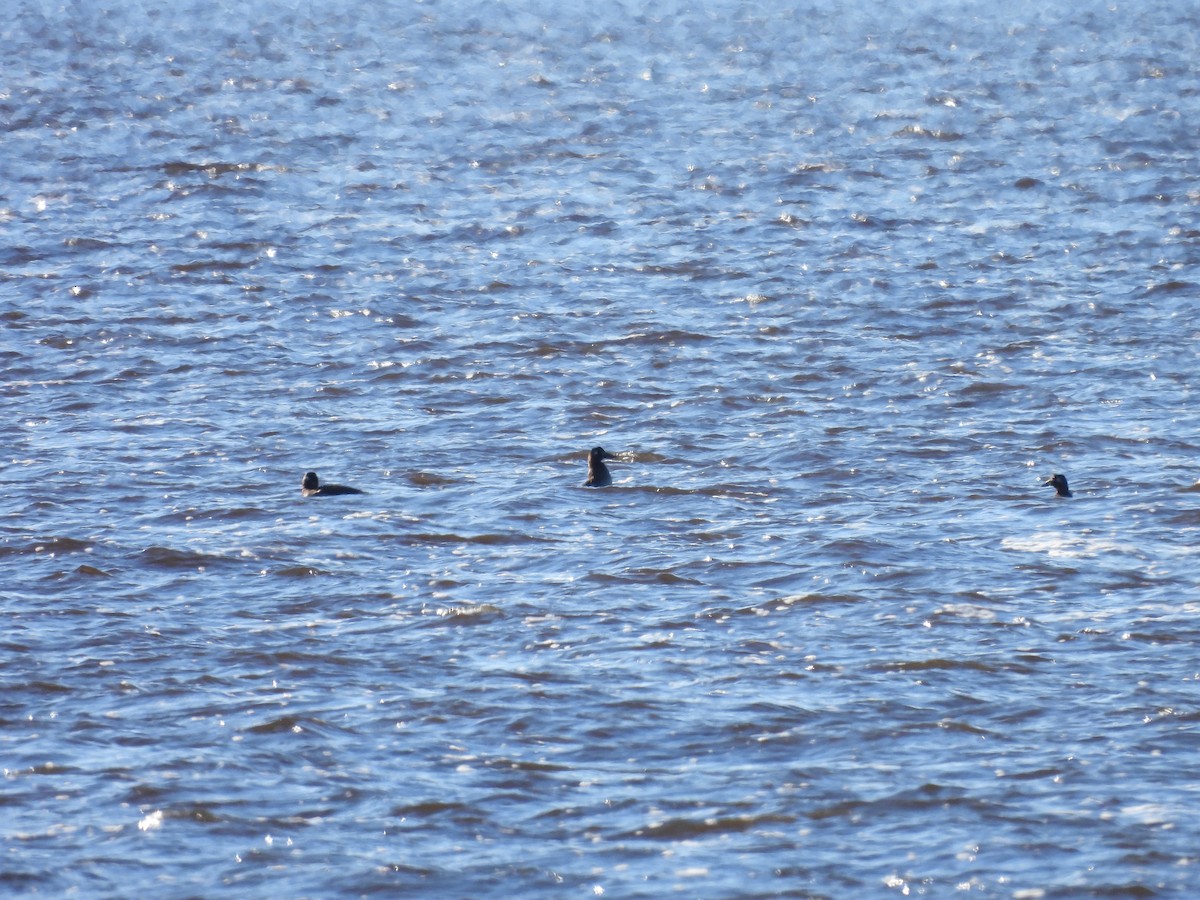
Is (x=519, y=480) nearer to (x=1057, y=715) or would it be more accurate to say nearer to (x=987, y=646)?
(x=987, y=646)

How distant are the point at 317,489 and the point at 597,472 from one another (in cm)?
222

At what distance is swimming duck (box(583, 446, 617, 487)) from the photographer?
15.3 m

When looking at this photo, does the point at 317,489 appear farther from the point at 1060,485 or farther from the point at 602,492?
the point at 1060,485

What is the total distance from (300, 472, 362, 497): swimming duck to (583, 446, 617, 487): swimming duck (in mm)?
1840

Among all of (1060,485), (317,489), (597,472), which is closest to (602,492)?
(597,472)

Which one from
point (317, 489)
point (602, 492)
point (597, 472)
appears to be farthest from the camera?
point (597, 472)

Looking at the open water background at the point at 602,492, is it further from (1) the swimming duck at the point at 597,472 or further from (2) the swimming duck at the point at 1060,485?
(1) the swimming duck at the point at 597,472

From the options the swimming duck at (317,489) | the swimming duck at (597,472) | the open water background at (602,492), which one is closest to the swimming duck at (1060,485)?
the open water background at (602,492)

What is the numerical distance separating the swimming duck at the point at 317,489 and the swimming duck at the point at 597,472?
1840 mm

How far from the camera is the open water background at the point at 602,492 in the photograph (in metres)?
9.70

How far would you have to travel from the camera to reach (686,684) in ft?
37.3

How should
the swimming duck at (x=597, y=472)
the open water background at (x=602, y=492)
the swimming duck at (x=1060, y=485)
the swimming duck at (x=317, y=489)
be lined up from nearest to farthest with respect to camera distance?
1. the open water background at (x=602, y=492)
2. the swimming duck at (x=1060, y=485)
3. the swimming duck at (x=317, y=489)
4. the swimming duck at (x=597, y=472)

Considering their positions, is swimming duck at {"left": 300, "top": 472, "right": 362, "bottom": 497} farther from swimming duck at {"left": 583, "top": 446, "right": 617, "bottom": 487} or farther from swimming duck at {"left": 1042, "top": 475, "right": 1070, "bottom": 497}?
swimming duck at {"left": 1042, "top": 475, "right": 1070, "bottom": 497}

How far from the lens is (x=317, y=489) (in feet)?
49.1
